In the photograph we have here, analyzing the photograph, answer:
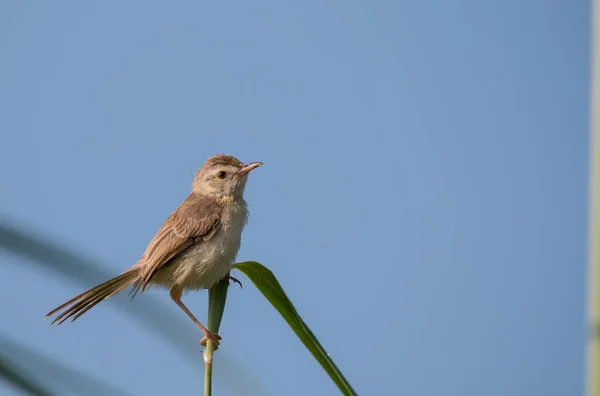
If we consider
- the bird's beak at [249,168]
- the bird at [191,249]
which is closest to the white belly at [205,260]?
the bird at [191,249]

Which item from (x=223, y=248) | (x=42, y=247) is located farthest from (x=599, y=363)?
(x=223, y=248)

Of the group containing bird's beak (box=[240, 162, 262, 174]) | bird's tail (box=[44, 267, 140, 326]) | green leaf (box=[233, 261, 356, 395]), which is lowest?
green leaf (box=[233, 261, 356, 395])

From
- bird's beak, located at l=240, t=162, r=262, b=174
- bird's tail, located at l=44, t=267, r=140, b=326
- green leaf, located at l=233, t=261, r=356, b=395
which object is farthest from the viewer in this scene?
bird's beak, located at l=240, t=162, r=262, b=174

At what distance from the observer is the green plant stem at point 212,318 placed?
7.01 ft

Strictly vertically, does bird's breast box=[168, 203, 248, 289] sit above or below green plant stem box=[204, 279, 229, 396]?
above

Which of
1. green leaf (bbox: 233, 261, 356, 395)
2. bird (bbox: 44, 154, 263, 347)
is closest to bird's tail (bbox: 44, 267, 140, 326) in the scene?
bird (bbox: 44, 154, 263, 347)

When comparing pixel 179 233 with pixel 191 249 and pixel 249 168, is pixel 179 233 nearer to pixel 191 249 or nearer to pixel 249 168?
pixel 191 249

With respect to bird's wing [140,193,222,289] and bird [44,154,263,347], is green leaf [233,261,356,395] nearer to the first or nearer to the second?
bird [44,154,263,347]

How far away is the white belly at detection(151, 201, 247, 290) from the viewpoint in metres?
4.45

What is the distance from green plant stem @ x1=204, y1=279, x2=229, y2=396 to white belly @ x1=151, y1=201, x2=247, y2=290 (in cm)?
110

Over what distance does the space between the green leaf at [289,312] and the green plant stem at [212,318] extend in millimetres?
155

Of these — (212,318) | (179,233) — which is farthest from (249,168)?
(212,318)

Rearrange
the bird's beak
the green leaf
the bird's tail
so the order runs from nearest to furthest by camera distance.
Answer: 1. the green leaf
2. the bird's tail
3. the bird's beak

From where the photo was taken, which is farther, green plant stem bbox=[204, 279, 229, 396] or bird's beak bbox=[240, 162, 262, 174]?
bird's beak bbox=[240, 162, 262, 174]
